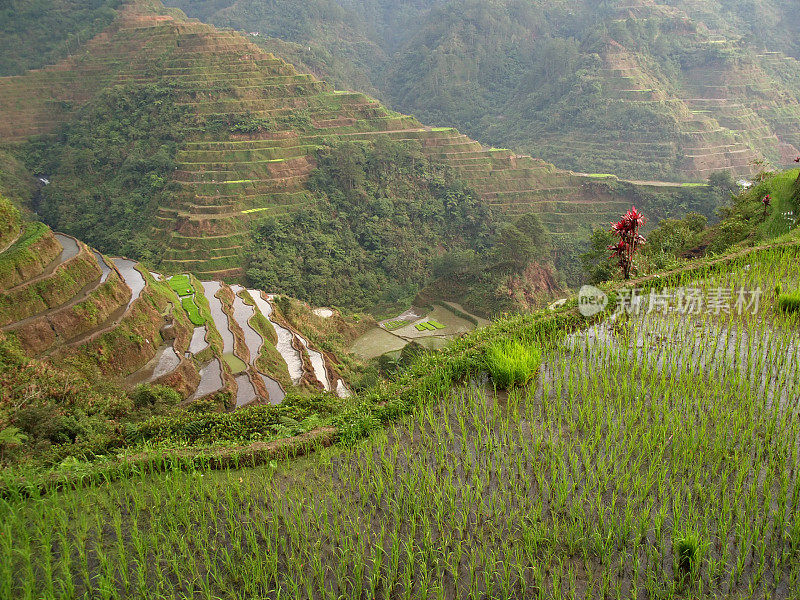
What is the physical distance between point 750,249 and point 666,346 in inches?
186

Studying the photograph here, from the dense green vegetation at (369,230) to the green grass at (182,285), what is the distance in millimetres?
7481

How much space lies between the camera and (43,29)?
55.6m

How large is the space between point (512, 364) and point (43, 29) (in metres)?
70.8

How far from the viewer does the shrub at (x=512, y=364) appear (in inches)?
249

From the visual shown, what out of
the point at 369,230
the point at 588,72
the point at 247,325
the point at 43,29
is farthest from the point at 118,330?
the point at 588,72

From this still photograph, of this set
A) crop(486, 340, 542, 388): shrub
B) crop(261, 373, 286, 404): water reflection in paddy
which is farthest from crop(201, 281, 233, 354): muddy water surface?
crop(486, 340, 542, 388): shrub

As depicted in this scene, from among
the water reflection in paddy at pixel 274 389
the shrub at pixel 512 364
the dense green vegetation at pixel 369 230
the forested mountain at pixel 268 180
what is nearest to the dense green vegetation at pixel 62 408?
the water reflection in paddy at pixel 274 389

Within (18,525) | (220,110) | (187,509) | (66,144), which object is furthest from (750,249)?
(66,144)

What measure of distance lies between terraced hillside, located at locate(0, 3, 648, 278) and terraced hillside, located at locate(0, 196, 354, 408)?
16.1 m

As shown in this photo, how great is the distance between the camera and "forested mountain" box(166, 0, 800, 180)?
60.8 meters

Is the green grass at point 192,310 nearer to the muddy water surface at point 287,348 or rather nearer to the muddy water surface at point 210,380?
the muddy water surface at point 210,380

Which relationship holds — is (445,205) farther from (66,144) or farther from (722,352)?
(722,352)

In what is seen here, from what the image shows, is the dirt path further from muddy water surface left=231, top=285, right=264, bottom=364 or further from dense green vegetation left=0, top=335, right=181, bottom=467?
muddy water surface left=231, top=285, right=264, bottom=364

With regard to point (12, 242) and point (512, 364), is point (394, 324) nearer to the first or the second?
point (12, 242)
